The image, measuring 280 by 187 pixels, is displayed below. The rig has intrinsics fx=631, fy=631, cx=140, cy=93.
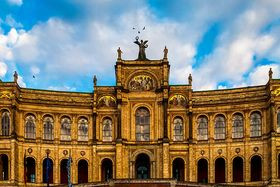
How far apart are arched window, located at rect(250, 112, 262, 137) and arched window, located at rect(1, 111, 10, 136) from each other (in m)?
33.9

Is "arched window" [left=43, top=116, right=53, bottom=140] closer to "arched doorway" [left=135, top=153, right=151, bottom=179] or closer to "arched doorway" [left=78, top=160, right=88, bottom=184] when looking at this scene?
"arched doorway" [left=78, top=160, right=88, bottom=184]

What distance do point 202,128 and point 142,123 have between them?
8718 mm

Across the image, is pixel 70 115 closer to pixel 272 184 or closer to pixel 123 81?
pixel 123 81

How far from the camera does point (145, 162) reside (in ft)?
302

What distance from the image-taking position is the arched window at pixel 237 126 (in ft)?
293

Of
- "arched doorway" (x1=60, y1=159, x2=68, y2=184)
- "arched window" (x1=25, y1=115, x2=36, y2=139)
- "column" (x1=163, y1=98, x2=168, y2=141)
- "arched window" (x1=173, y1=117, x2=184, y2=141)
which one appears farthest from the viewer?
"arched window" (x1=173, y1=117, x2=184, y2=141)

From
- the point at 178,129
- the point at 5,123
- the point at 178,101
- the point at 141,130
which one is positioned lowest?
the point at 141,130

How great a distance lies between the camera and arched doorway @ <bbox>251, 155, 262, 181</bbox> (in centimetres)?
8738

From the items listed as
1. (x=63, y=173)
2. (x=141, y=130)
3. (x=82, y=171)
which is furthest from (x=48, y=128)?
(x=141, y=130)

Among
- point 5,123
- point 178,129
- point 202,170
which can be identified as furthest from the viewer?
point 178,129

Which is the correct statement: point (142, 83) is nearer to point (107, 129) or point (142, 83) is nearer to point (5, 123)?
point (107, 129)

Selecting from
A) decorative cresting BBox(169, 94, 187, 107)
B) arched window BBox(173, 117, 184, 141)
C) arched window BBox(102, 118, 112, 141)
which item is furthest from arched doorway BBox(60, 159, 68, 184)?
decorative cresting BBox(169, 94, 187, 107)

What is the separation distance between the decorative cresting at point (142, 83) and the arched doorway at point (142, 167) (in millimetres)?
9933

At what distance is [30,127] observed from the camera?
8925cm
